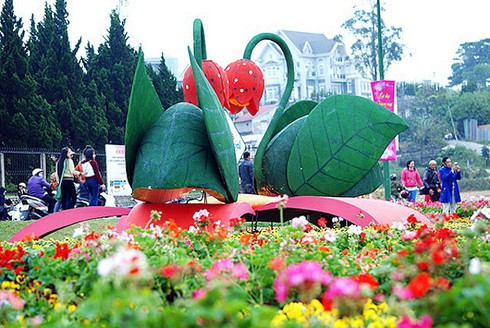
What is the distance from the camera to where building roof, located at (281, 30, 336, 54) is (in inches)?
2807

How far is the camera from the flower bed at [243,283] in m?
2.13

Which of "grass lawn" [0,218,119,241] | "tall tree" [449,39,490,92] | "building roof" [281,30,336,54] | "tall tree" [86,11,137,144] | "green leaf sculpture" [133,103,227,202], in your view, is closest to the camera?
"green leaf sculpture" [133,103,227,202]

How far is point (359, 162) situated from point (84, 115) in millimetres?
14521

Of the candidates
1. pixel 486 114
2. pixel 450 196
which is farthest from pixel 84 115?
pixel 486 114

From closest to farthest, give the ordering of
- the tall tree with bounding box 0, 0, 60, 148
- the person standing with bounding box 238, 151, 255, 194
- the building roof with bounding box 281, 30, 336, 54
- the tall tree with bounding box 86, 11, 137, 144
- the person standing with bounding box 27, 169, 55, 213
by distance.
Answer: the person standing with bounding box 238, 151, 255, 194 → the person standing with bounding box 27, 169, 55, 213 → the tall tree with bounding box 0, 0, 60, 148 → the tall tree with bounding box 86, 11, 137, 144 → the building roof with bounding box 281, 30, 336, 54

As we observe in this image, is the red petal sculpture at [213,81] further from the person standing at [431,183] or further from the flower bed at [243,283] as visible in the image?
the person standing at [431,183]

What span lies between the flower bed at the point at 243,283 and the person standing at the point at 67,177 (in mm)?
6773

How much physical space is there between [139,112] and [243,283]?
4147 mm

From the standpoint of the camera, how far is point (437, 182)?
53.2ft

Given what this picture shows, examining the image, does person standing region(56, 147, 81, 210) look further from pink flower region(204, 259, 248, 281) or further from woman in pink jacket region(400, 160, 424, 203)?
pink flower region(204, 259, 248, 281)

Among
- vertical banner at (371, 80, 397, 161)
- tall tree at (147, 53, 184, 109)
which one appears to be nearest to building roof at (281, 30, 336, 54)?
tall tree at (147, 53, 184, 109)

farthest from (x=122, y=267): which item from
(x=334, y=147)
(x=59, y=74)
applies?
(x=59, y=74)

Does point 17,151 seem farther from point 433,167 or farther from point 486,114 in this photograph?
point 486,114

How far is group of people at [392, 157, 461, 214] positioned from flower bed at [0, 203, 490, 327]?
27.6ft
